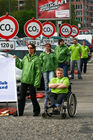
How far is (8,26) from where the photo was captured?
15453 millimetres

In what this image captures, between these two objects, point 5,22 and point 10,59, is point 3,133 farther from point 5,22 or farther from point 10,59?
point 5,22

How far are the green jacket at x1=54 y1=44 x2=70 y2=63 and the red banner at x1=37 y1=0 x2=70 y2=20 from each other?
18.4 meters

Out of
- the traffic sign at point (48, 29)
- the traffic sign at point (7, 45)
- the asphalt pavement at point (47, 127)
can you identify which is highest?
the traffic sign at point (48, 29)

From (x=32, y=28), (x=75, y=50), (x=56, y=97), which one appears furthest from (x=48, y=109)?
(x=75, y=50)

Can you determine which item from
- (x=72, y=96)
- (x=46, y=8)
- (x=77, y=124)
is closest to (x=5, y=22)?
(x=72, y=96)

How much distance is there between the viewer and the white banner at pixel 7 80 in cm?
1299

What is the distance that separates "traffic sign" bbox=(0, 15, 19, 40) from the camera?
15375mm

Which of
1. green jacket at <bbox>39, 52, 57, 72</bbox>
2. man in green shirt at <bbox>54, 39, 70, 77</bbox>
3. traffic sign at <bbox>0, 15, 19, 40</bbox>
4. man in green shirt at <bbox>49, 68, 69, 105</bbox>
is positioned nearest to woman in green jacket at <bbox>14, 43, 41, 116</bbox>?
man in green shirt at <bbox>49, 68, 69, 105</bbox>

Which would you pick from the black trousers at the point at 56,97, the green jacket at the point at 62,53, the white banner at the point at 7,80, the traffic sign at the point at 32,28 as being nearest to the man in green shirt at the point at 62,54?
the green jacket at the point at 62,53

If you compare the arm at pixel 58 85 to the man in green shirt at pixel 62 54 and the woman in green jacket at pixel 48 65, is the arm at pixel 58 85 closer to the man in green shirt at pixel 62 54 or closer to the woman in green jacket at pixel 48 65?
the woman in green jacket at pixel 48 65

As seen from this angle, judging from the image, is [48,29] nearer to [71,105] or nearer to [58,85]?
[58,85]

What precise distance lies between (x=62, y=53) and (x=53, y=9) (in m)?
19.0

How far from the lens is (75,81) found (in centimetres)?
2398

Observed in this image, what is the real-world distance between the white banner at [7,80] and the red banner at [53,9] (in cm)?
2630
